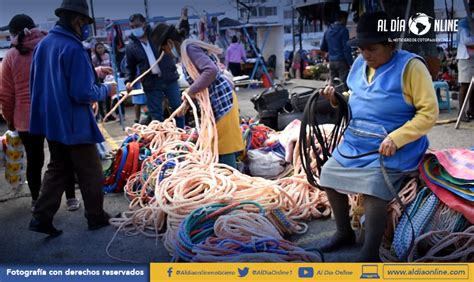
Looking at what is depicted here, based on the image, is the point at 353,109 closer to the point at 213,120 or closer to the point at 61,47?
the point at 213,120

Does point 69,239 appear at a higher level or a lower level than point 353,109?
lower

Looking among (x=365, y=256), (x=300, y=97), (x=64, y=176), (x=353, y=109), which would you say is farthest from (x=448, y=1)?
(x=64, y=176)

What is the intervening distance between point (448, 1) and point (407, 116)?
4.88 metres

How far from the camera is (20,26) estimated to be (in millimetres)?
3555

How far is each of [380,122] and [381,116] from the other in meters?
0.03

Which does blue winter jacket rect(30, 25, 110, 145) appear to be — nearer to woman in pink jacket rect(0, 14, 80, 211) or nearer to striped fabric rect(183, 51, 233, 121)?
woman in pink jacket rect(0, 14, 80, 211)

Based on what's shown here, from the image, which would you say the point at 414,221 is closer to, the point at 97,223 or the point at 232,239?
the point at 232,239

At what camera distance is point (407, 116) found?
242 cm

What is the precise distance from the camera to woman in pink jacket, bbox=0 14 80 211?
11.7 feet

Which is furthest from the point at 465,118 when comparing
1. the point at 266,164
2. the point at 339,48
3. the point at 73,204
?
the point at 73,204

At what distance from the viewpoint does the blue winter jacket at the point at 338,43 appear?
757 centimetres

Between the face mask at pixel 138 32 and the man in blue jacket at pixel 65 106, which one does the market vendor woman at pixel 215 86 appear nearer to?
the man in blue jacket at pixel 65 106

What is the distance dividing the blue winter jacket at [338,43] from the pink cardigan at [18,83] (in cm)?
513

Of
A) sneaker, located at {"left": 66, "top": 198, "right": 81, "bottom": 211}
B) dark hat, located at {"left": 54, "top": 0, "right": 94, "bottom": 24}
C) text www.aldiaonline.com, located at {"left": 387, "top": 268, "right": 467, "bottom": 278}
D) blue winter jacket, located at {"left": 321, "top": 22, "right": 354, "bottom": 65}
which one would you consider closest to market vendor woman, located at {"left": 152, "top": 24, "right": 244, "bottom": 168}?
dark hat, located at {"left": 54, "top": 0, "right": 94, "bottom": 24}
